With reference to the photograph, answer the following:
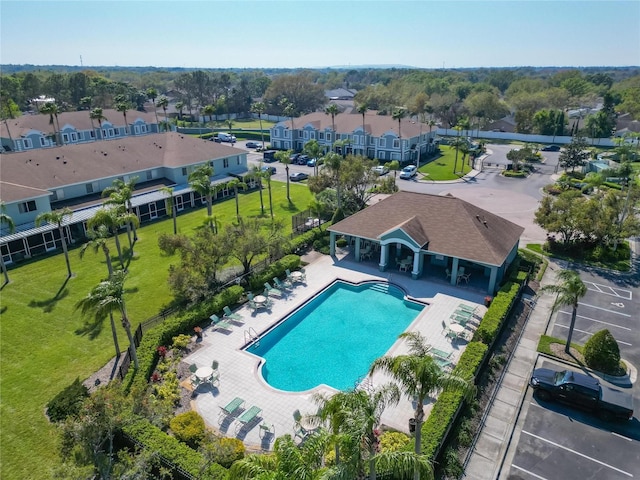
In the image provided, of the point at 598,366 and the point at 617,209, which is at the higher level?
the point at 617,209

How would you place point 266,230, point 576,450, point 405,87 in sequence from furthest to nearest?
point 405,87 → point 266,230 → point 576,450

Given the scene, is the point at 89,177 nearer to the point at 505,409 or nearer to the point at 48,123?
the point at 48,123

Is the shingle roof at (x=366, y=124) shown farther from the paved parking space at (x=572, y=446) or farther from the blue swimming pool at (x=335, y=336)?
the paved parking space at (x=572, y=446)

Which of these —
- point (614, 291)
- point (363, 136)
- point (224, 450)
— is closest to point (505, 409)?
point (224, 450)

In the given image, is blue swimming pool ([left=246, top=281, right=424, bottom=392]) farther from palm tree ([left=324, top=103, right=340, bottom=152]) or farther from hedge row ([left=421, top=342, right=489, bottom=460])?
palm tree ([left=324, top=103, right=340, bottom=152])

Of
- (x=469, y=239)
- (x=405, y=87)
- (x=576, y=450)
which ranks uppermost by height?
(x=405, y=87)

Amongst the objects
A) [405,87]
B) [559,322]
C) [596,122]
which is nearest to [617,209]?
[559,322]

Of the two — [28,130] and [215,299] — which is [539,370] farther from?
[28,130]
